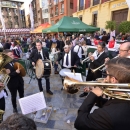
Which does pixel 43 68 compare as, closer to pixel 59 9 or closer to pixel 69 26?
pixel 69 26

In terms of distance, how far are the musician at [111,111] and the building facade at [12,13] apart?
61691 mm

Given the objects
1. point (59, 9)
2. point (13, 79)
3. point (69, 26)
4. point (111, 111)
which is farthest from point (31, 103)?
point (59, 9)

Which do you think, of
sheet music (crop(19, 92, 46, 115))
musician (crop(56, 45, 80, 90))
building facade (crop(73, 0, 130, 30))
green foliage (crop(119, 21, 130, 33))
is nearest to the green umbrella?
green foliage (crop(119, 21, 130, 33))

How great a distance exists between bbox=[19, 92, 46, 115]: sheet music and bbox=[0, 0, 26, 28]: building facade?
60.2 metres

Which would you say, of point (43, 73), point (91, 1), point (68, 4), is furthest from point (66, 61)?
point (68, 4)

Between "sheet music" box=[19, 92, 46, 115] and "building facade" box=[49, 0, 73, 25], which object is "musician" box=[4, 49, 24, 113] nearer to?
"sheet music" box=[19, 92, 46, 115]

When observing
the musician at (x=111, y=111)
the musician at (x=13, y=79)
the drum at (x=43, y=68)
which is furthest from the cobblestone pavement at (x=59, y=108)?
the musician at (x=111, y=111)

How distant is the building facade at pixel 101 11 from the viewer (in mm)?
14695

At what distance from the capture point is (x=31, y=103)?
268cm

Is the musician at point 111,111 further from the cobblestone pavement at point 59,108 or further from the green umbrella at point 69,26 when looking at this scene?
the green umbrella at point 69,26

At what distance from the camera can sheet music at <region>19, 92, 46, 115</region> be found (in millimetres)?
2590

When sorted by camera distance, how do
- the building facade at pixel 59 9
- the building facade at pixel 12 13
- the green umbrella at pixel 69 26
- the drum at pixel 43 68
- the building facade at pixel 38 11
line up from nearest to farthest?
1. the drum at pixel 43 68
2. the green umbrella at pixel 69 26
3. the building facade at pixel 59 9
4. the building facade at pixel 38 11
5. the building facade at pixel 12 13

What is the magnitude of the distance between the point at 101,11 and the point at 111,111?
19259 millimetres

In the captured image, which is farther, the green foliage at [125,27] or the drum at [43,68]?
the green foliage at [125,27]
